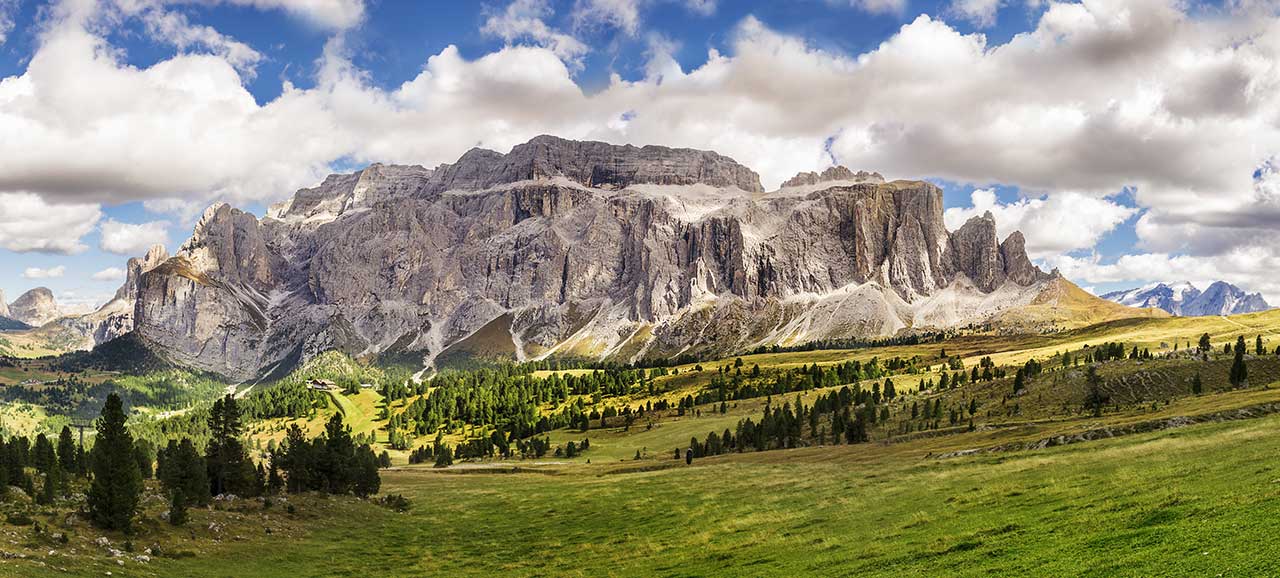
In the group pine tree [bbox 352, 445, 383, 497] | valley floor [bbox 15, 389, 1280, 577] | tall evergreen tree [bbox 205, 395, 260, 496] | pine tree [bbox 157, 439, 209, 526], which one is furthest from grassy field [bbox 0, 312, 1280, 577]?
tall evergreen tree [bbox 205, 395, 260, 496]

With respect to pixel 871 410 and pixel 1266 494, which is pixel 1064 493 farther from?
pixel 871 410

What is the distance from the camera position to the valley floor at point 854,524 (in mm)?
28070

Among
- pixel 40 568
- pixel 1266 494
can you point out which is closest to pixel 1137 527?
pixel 1266 494

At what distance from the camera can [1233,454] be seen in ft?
137

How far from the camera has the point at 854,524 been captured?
4591 cm

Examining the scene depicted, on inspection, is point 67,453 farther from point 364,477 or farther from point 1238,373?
point 1238,373

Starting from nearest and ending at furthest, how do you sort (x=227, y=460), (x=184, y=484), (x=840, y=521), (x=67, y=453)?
(x=840, y=521) → (x=184, y=484) → (x=227, y=460) → (x=67, y=453)

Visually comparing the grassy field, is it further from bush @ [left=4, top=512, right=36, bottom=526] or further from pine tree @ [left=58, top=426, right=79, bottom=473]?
pine tree @ [left=58, top=426, right=79, bottom=473]

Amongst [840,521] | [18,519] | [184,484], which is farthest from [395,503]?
[840,521]

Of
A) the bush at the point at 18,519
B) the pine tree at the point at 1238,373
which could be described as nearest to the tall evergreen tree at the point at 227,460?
the bush at the point at 18,519

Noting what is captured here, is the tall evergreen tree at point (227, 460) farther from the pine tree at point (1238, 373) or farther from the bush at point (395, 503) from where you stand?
the pine tree at point (1238, 373)

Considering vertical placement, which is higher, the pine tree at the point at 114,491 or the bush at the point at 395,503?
the pine tree at the point at 114,491

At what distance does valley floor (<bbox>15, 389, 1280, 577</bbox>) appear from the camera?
92.1ft

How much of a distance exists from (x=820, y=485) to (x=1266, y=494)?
40703 mm
